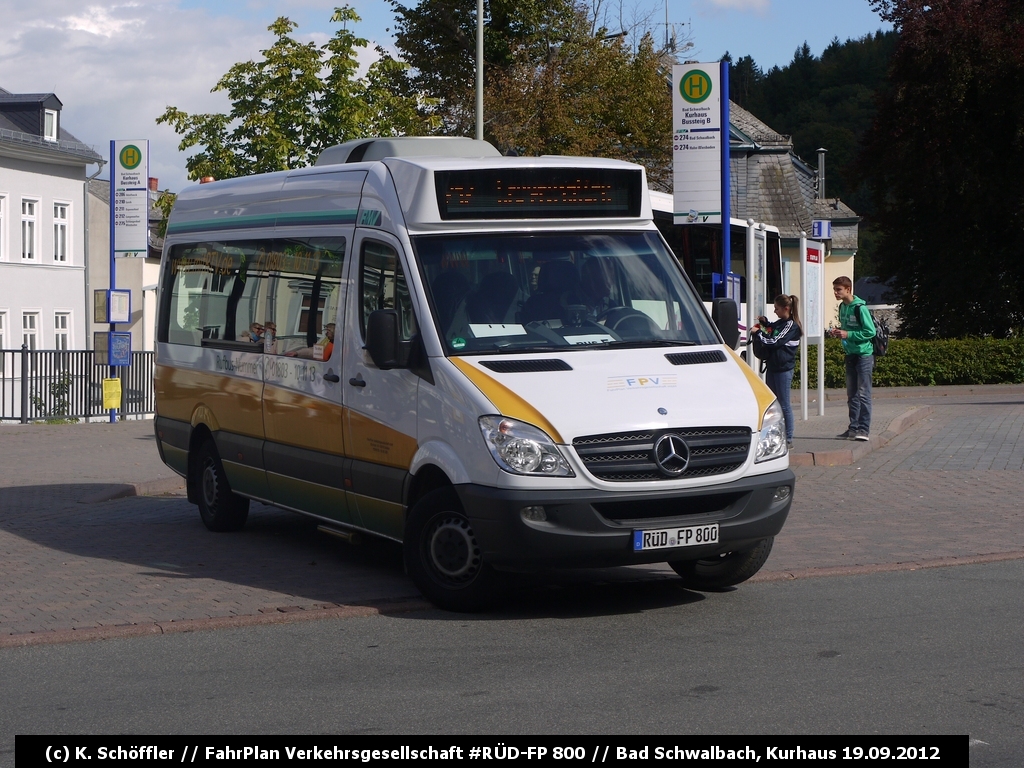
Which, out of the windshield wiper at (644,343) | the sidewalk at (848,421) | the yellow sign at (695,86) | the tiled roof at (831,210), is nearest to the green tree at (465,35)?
the sidewalk at (848,421)

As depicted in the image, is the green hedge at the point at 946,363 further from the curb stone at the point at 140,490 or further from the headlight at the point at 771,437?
the headlight at the point at 771,437

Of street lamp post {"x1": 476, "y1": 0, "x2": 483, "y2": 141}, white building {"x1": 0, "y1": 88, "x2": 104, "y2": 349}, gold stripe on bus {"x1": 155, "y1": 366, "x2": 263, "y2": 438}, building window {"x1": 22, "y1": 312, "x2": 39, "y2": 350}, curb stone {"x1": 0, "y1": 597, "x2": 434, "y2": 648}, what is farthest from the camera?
building window {"x1": 22, "y1": 312, "x2": 39, "y2": 350}

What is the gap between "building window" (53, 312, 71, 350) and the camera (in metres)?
47.8

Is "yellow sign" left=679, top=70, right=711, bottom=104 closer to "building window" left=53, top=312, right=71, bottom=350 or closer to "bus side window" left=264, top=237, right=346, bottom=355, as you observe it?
"bus side window" left=264, top=237, right=346, bottom=355

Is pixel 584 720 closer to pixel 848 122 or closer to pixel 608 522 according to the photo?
pixel 608 522

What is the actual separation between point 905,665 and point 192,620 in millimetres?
3813

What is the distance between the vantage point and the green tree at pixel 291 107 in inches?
1347

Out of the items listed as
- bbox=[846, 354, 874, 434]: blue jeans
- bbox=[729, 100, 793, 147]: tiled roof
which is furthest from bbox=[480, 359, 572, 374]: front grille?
bbox=[729, 100, 793, 147]: tiled roof

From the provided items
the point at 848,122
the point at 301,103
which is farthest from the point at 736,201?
the point at 848,122

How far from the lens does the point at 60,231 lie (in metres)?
48.2

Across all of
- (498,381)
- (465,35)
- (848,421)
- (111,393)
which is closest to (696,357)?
(498,381)

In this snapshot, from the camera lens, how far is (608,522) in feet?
24.2

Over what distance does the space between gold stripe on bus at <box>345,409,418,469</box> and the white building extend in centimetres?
3898

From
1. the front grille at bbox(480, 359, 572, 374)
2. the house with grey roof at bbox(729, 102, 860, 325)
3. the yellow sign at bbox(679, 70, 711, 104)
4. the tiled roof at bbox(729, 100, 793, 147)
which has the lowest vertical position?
the front grille at bbox(480, 359, 572, 374)
